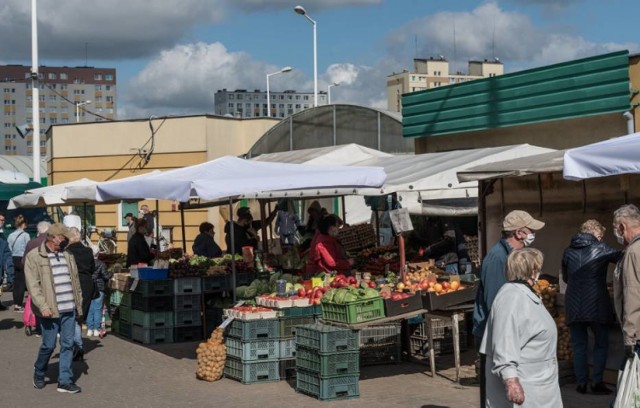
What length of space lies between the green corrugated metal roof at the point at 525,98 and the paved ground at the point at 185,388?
6128mm

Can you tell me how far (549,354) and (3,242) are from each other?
12.3 m

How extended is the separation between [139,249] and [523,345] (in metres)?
11.2

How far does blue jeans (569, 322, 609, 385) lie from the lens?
949cm

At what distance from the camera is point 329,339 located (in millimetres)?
9844

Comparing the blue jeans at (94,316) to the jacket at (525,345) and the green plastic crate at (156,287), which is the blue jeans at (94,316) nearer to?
the green plastic crate at (156,287)

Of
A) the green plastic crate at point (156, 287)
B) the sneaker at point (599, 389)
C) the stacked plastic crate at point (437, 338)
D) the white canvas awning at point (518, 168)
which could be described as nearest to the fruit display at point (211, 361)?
the stacked plastic crate at point (437, 338)

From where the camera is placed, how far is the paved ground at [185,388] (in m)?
9.66

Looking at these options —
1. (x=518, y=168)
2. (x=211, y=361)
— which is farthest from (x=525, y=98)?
(x=211, y=361)

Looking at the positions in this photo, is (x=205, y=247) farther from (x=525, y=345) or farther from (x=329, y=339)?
(x=525, y=345)

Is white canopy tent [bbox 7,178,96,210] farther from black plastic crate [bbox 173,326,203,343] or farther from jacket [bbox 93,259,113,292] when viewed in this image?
black plastic crate [bbox 173,326,203,343]

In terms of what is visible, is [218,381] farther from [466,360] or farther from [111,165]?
[111,165]

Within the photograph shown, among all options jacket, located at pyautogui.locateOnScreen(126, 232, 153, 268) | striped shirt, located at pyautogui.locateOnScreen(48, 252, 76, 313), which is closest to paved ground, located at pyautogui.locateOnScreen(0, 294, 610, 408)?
striped shirt, located at pyautogui.locateOnScreen(48, 252, 76, 313)

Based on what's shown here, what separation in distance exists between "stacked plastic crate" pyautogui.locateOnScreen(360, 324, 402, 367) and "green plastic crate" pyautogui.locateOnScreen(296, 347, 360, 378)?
1711mm

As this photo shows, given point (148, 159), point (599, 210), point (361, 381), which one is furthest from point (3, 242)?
point (148, 159)
